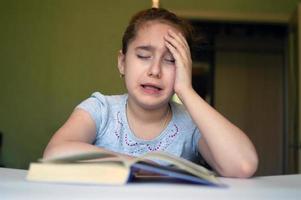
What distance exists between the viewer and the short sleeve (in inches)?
43.8

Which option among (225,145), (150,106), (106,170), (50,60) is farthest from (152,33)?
(50,60)

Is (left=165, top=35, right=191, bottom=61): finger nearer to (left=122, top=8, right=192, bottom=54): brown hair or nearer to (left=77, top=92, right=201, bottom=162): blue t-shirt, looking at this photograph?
(left=122, top=8, right=192, bottom=54): brown hair


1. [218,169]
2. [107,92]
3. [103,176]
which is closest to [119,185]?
[103,176]

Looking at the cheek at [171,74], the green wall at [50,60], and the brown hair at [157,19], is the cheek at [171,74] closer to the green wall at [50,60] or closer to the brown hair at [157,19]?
the brown hair at [157,19]

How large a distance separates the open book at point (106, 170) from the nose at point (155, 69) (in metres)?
0.45

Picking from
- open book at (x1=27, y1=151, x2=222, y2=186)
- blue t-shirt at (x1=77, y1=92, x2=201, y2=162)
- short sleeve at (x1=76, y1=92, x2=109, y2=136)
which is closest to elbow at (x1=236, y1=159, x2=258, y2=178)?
open book at (x1=27, y1=151, x2=222, y2=186)

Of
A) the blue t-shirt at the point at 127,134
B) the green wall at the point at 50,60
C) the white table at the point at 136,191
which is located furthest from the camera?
the green wall at the point at 50,60

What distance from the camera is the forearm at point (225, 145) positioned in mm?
820

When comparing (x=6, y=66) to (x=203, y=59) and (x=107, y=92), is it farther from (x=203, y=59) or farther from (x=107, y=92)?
(x=203, y=59)

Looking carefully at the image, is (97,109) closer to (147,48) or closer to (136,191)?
(147,48)

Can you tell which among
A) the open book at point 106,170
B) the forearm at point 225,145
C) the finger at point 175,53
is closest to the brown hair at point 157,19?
the finger at point 175,53

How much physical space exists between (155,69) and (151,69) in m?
0.01

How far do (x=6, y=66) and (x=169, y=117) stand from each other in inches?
99.7

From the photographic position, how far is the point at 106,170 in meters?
0.55
